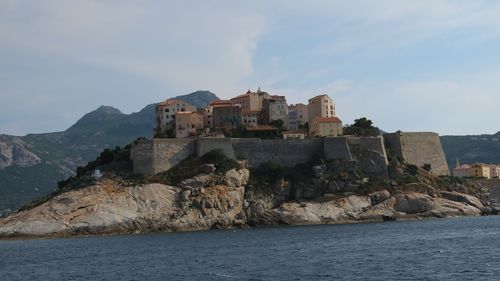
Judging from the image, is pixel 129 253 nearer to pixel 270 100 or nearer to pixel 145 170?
pixel 145 170

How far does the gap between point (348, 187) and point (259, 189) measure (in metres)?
9.80

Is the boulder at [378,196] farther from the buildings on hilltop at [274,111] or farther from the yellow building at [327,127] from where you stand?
the buildings on hilltop at [274,111]

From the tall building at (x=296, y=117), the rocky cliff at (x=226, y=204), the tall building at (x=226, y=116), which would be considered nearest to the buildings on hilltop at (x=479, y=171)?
the tall building at (x=296, y=117)

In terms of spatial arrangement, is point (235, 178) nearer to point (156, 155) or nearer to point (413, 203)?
point (156, 155)

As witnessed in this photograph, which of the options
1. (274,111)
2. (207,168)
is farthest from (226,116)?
(207,168)

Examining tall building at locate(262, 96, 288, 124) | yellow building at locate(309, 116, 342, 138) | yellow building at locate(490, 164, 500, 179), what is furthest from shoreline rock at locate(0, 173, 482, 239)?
yellow building at locate(490, 164, 500, 179)

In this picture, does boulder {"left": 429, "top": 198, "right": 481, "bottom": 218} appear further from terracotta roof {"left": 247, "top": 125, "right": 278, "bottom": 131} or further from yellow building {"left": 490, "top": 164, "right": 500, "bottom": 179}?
yellow building {"left": 490, "top": 164, "right": 500, "bottom": 179}

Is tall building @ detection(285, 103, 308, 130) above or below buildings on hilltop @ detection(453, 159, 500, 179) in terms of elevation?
above

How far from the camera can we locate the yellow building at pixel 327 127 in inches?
3812

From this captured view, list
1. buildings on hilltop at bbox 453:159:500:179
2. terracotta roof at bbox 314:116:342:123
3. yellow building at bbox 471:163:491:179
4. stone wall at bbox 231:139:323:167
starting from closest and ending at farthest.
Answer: stone wall at bbox 231:139:323:167
terracotta roof at bbox 314:116:342:123
yellow building at bbox 471:163:491:179
buildings on hilltop at bbox 453:159:500:179

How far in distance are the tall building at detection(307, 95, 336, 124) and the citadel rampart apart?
11.2 m

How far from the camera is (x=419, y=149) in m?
98.0

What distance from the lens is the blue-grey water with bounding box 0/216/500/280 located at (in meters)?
43.3

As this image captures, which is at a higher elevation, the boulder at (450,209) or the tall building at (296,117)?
the tall building at (296,117)
